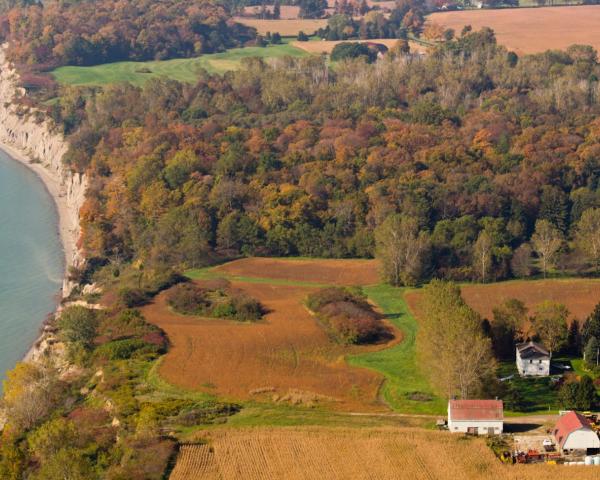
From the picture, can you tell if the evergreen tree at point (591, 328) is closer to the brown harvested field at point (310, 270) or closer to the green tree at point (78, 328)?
the brown harvested field at point (310, 270)

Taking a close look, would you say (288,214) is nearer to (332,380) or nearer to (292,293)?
(292,293)

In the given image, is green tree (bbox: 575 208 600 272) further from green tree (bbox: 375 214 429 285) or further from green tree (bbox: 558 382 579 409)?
green tree (bbox: 558 382 579 409)

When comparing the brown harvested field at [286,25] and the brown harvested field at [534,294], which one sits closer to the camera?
the brown harvested field at [534,294]

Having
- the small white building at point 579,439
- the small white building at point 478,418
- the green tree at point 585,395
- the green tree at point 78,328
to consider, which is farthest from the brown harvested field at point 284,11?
the small white building at point 579,439

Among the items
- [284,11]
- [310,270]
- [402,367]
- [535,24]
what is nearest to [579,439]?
[402,367]

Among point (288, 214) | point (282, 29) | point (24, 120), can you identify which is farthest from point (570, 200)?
point (282, 29)

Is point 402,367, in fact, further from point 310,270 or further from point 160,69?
point 160,69
